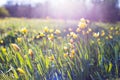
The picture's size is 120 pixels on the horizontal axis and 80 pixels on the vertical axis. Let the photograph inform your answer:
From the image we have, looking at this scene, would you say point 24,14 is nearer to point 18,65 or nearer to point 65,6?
point 65,6

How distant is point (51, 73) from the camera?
8.34 ft

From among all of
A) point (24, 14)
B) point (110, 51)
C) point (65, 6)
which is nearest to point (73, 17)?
point (65, 6)

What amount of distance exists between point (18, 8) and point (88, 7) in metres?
9.13

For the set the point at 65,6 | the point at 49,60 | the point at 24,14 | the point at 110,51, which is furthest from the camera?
the point at 24,14

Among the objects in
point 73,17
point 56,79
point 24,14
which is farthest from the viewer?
point 24,14

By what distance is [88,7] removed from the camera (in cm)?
2003

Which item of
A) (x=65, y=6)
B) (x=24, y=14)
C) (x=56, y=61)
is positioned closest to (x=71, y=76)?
(x=56, y=61)

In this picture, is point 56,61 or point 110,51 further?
point 110,51

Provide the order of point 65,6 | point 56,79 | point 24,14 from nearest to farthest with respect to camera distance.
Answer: point 56,79
point 65,6
point 24,14

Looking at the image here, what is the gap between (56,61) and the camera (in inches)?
110

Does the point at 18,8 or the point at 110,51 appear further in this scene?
the point at 18,8

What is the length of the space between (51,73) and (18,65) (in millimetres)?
476

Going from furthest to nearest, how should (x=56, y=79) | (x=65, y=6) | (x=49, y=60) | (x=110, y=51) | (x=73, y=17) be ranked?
1. (x=65, y=6)
2. (x=73, y=17)
3. (x=110, y=51)
4. (x=49, y=60)
5. (x=56, y=79)

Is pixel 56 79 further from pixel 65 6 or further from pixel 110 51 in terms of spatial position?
pixel 65 6
